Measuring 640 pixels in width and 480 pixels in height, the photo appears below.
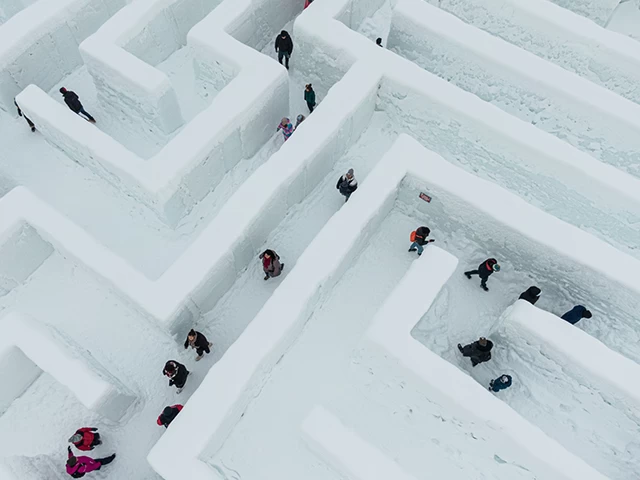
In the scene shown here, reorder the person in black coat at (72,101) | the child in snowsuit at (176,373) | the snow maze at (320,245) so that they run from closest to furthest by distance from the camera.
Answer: the snow maze at (320,245) < the child in snowsuit at (176,373) < the person in black coat at (72,101)

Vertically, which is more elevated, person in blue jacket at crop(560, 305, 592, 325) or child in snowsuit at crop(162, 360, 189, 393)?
person in blue jacket at crop(560, 305, 592, 325)

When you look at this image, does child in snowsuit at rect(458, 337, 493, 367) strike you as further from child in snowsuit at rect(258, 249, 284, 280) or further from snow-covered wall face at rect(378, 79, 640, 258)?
child in snowsuit at rect(258, 249, 284, 280)

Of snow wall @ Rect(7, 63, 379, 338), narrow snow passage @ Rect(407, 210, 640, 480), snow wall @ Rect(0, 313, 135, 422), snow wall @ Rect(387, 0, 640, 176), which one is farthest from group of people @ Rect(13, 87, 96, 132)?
narrow snow passage @ Rect(407, 210, 640, 480)

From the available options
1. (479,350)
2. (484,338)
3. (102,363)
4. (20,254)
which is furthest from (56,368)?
(484,338)

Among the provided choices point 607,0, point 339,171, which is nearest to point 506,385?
point 339,171

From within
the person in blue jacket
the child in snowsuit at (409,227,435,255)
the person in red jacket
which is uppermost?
the person in blue jacket

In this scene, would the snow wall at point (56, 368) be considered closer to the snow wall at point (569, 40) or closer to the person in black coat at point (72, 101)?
the person in black coat at point (72, 101)

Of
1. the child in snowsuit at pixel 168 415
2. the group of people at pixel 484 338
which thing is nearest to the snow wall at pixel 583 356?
the group of people at pixel 484 338
